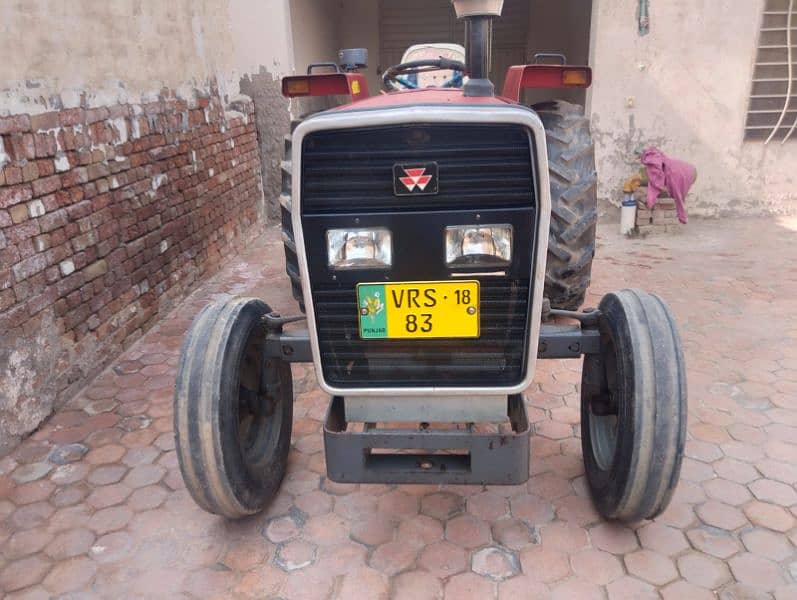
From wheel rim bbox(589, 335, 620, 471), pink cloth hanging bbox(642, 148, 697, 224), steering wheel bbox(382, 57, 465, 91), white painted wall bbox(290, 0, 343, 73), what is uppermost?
white painted wall bbox(290, 0, 343, 73)

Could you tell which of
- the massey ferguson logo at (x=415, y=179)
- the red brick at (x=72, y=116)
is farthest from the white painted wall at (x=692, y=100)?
the massey ferguson logo at (x=415, y=179)

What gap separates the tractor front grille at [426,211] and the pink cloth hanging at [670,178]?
465 centimetres

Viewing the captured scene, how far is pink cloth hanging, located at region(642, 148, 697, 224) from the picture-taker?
595 centimetres

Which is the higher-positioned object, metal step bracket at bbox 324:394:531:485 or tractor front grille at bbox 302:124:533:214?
tractor front grille at bbox 302:124:533:214

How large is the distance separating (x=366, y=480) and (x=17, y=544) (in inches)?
56.8

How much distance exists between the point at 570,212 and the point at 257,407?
199cm

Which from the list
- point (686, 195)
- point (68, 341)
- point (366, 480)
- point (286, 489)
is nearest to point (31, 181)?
point (68, 341)

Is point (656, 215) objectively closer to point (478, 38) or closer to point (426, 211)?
point (478, 38)

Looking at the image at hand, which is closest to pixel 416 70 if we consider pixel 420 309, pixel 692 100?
pixel 420 309

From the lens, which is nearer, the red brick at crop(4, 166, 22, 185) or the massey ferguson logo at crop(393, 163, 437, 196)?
the massey ferguson logo at crop(393, 163, 437, 196)

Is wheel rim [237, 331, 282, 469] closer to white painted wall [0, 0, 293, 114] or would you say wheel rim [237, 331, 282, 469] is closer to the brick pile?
white painted wall [0, 0, 293, 114]

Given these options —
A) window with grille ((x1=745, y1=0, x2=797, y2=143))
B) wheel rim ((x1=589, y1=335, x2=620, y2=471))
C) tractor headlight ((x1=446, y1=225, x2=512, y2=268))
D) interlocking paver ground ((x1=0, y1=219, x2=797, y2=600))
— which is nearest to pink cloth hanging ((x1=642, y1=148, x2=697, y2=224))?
window with grille ((x1=745, y1=0, x2=797, y2=143))

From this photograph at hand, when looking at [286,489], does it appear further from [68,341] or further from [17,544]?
[68,341]

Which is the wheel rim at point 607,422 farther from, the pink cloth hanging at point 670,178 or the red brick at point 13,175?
the pink cloth hanging at point 670,178
